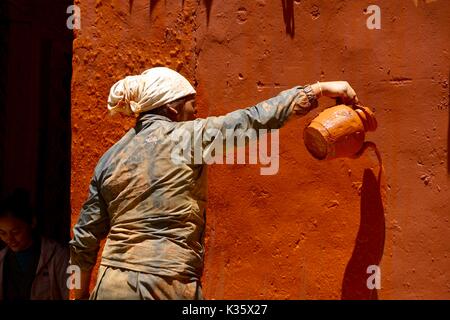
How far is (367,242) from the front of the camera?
181 inches

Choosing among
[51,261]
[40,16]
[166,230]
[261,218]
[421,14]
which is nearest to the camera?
[166,230]

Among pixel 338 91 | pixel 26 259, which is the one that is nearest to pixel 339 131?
pixel 338 91

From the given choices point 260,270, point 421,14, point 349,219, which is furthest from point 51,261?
point 421,14

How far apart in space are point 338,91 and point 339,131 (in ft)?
0.56

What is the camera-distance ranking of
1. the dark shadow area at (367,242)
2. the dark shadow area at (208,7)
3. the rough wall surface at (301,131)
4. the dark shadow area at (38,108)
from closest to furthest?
the rough wall surface at (301,131) < the dark shadow area at (367,242) < the dark shadow area at (208,7) < the dark shadow area at (38,108)

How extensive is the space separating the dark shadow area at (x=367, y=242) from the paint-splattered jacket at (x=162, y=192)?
77cm

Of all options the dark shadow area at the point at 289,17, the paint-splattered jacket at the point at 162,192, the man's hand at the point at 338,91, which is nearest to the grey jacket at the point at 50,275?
the paint-splattered jacket at the point at 162,192

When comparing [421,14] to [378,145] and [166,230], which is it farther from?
[166,230]

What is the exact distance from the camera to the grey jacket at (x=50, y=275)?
596 cm

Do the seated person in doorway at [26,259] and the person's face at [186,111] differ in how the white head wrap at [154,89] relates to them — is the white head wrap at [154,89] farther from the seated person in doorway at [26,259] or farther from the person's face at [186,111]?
the seated person in doorway at [26,259]

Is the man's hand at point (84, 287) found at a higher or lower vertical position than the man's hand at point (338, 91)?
lower

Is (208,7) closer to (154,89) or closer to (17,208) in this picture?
(154,89)

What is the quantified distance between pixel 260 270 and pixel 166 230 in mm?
1094

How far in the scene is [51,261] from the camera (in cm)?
602
